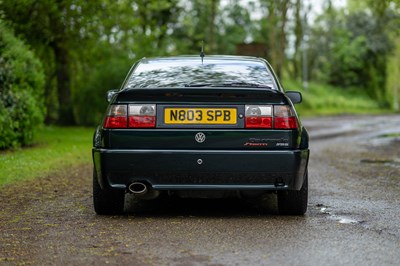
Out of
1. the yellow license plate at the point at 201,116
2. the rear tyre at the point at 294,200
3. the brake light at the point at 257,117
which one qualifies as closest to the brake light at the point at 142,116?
the yellow license plate at the point at 201,116

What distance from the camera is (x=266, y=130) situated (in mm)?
6195

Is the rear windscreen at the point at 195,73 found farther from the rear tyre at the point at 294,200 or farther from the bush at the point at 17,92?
the bush at the point at 17,92

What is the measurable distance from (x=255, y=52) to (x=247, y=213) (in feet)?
148

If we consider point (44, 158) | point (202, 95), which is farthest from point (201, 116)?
point (44, 158)

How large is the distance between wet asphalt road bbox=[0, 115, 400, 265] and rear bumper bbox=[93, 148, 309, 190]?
1.09 feet

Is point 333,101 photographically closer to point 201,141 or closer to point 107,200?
point 107,200

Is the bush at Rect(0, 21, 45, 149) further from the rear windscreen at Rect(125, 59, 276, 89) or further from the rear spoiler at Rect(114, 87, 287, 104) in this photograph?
the rear spoiler at Rect(114, 87, 287, 104)

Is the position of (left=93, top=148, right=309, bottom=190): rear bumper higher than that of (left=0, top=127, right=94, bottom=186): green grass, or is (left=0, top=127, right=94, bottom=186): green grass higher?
(left=93, top=148, right=309, bottom=190): rear bumper

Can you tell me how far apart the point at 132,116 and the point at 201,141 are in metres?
0.62

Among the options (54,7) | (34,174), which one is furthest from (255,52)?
(34,174)

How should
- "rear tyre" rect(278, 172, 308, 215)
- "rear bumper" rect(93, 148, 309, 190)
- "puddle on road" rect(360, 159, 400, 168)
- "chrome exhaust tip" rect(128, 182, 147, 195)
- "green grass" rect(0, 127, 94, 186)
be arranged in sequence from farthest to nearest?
"puddle on road" rect(360, 159, 400, 168), "green grass" rect(0, 127, 94, 186), "rear tyre" rect(278, 172, 308, 215), "chrome exhaust tip" rect(128, 182, 147, 195), "rear bumper" rect(93, 148, 309, 190)

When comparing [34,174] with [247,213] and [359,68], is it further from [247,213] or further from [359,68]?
[359,68]

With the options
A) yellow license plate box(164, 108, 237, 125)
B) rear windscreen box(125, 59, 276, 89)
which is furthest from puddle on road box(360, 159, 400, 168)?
yellow license plate box(164, 108, 237, 125)

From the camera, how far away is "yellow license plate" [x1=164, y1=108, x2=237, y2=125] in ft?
20.4
